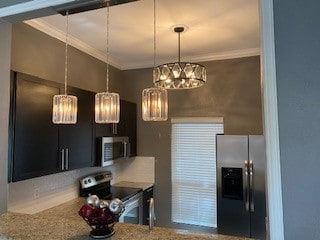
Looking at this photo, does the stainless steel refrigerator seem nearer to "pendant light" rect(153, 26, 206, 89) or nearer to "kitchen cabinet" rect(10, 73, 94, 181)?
"pendant light" rect(153, 26, 206, 89)

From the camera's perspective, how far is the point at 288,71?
1025mm

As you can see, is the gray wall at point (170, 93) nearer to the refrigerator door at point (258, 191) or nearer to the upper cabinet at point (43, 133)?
the upper cabinet at point (43, 133)

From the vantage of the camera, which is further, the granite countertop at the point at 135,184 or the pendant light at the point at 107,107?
the granite countertop at the point at 135,184

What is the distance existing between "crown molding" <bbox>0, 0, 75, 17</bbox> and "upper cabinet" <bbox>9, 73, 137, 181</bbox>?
0.53m

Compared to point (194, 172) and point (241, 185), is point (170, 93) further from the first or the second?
point (241, 185)

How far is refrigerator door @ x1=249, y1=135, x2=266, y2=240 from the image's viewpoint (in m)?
2.96

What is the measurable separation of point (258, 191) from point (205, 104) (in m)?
1.47

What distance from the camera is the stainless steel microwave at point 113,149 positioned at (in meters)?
3.17

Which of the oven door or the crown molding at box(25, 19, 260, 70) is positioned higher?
the crown molding at box(25, 19, 260, 70)

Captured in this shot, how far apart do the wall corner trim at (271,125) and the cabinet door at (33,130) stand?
72.4 inches

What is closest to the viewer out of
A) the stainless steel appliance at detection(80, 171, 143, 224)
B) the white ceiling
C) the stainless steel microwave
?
the white ceiling

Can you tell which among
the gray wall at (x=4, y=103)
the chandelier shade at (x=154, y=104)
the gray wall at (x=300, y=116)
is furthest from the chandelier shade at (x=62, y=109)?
the gray wall at (x=300, y=116)

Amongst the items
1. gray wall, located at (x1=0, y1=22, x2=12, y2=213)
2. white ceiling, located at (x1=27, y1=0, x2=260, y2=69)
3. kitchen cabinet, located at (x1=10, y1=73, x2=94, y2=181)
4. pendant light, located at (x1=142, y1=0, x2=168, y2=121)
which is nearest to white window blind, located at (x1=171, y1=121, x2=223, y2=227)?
white ceiling, located at (x1=27, y1=0, x2=260, y2=69)

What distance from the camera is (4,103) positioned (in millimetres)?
1732
